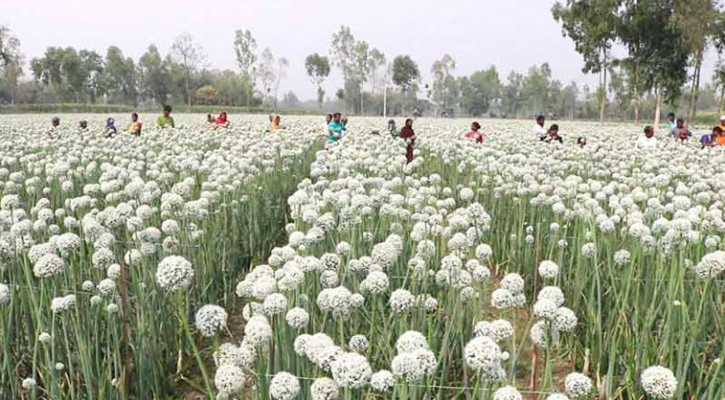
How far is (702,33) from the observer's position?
120ft

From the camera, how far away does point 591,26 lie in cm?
3912

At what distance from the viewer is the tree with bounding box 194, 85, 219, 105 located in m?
114

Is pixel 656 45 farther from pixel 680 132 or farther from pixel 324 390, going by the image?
pixel 324 390

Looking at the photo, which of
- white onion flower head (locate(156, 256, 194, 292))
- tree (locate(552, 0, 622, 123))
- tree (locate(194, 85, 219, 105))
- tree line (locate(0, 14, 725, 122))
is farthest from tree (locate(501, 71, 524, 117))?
white onion flower head (locate(156, 256, 194, 292))

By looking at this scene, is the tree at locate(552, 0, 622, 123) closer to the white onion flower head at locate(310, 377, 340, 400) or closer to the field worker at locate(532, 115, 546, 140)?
the field worker at locate(532, 115, 546, 140)

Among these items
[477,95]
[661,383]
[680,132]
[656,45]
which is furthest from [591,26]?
[477,95]

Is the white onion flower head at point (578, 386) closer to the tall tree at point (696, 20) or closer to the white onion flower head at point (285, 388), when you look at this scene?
the white onion flower head at point (285, 388)

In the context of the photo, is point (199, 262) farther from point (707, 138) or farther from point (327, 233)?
point (707, 138)

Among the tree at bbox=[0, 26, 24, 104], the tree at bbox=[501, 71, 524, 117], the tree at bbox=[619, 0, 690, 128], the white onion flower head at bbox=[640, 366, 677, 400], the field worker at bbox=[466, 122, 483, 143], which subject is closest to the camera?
the white onion flower head at bbox=[640, 366, 677, 400]

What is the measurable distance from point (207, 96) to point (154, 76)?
1000 cm

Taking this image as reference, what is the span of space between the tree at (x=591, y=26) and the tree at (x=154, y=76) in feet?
280

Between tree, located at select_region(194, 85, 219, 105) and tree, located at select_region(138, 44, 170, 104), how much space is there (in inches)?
235

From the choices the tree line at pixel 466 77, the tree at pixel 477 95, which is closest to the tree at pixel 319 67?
the tree line at pixel 466 77

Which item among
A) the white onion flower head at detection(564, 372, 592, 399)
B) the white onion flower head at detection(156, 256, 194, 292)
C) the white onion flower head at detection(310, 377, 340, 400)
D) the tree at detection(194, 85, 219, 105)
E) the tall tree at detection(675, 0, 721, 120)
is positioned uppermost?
the tall tree at detection(675, 0, 721, 120)
